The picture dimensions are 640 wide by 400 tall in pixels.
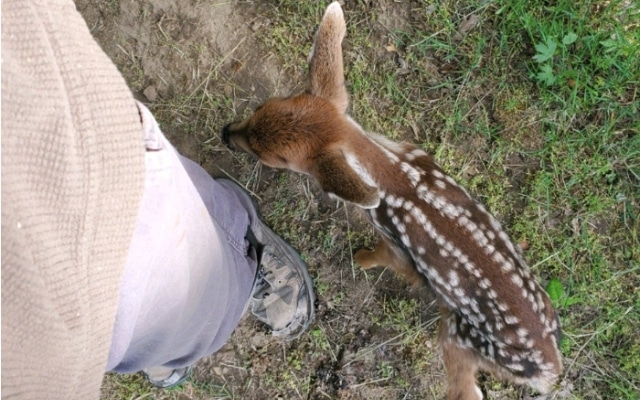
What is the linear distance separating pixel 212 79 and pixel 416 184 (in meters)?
1.39

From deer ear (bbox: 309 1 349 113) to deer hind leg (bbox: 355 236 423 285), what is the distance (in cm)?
78

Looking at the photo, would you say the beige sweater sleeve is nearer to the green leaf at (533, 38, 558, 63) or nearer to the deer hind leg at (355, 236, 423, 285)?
the deer hind leg at (355, 236, 423, 285)

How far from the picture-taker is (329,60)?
2.64m

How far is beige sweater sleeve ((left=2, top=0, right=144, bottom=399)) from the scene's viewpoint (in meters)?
1.03

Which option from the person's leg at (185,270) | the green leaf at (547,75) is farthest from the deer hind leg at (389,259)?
the green leaf at (547,75)

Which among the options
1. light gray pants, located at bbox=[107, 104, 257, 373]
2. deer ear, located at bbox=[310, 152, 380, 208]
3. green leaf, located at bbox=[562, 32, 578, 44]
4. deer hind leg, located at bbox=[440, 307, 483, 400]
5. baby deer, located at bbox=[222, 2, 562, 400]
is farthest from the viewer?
green leaf, located at bbox=[562, 32, 578, 44]

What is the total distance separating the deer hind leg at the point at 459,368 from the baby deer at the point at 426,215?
0.03 meters

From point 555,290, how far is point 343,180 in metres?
1.55

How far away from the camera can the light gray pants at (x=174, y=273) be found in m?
1.50

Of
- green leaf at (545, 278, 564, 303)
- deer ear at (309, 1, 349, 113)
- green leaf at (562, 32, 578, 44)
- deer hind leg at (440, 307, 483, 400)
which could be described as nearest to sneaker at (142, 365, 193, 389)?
deer hind leg at (440, 307, 483, 400)

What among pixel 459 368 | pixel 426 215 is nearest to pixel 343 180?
pixel 426 215

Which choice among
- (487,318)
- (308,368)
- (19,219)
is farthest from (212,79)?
(19,219)

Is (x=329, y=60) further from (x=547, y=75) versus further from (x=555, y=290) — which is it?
(x=555, y=290)

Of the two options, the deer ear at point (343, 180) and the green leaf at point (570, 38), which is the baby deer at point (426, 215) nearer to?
the deer ear at point (343, 180)
